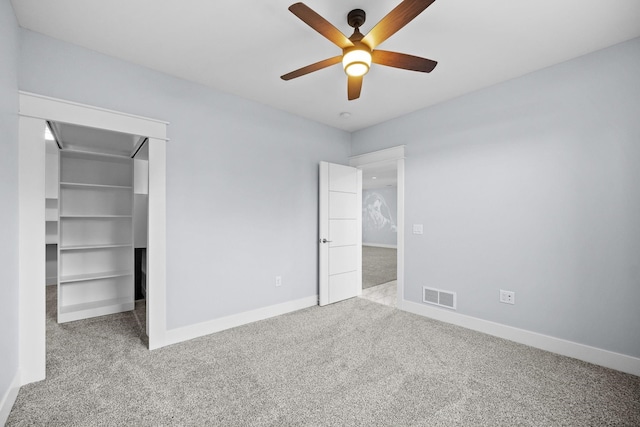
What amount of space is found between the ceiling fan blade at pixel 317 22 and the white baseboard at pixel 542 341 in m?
2.96

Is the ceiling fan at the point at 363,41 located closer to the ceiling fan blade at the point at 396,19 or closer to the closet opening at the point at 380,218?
the ceiling fan blade at the point at 396,19

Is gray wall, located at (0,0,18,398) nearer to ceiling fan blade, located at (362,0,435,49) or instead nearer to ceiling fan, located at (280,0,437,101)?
ceiling fan, located at (280,0,437,101)

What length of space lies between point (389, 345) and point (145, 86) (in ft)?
10.8

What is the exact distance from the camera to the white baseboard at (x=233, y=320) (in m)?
2.70

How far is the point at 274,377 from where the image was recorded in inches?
82.7

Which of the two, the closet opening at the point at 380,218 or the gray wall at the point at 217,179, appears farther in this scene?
the closet opening at the point at 380,218

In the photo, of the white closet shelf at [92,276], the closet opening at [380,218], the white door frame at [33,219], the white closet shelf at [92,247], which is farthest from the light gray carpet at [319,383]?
the closet opening at [380,218]

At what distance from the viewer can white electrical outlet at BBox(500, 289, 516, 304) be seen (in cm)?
276

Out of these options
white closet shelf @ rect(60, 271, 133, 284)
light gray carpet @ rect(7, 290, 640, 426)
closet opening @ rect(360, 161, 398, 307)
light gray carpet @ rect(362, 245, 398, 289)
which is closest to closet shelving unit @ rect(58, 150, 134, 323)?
white closet shelf @ rect(60, 271, 133, 284)

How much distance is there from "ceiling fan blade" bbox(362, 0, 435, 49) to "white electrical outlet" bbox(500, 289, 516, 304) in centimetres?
263

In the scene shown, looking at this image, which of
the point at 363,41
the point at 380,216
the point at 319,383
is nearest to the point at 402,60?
the point at 363,41

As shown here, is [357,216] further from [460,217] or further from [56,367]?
[56,367]

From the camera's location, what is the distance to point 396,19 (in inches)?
59.9

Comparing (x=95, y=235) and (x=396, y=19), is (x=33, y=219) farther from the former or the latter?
(x=396, y=19)
